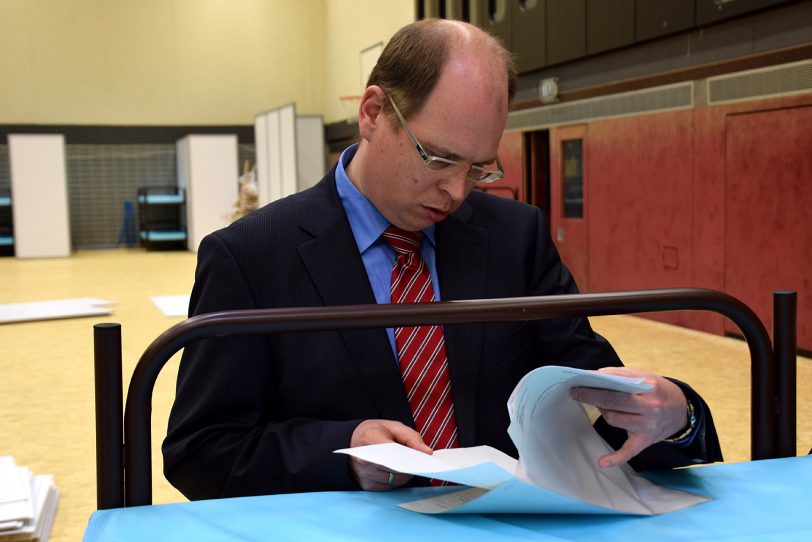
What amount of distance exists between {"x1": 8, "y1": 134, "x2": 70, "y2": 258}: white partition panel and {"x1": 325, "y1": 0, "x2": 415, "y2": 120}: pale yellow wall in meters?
5.20

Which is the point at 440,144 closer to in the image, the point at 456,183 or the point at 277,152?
the point at 456,183

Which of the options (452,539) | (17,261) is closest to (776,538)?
(452,539)

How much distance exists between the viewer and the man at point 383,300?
129 cm

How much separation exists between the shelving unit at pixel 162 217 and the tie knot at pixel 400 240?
49.6 feet

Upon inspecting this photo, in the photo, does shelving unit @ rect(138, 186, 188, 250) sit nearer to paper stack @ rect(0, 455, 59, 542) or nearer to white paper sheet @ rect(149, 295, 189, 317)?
white paper sheet @ rect(149, 295, 189, 317)

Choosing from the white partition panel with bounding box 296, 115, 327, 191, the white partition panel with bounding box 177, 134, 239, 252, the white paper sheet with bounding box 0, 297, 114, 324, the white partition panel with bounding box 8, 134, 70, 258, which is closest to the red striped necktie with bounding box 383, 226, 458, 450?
the white paper sheet with bounding box 0, 297, 114, 324

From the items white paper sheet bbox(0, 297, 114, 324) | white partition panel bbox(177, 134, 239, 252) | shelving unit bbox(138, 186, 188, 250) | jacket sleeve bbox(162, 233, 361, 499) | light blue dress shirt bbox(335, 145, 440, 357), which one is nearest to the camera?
jacket sleeve bbox(162, 233, 361, 499)

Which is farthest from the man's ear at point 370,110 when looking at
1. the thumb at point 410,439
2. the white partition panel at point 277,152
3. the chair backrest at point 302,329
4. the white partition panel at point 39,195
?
the white partition panel at point 39,195

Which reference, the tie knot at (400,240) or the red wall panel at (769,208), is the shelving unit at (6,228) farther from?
the tie knot at (400,240)

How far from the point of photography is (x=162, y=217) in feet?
53.4

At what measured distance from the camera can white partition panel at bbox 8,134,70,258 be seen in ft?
47.7

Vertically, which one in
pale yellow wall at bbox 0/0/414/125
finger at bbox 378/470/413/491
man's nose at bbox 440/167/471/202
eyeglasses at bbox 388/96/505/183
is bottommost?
finger at bbox 378/470/413/491

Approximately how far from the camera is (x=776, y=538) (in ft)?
2.99

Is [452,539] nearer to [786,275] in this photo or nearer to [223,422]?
[223,422]
